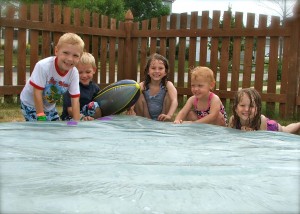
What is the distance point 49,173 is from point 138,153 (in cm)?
62

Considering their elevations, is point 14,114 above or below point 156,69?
below

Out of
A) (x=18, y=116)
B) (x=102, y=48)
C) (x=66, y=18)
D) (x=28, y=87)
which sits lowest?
(x=18, y=116)

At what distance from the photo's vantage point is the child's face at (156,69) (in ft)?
13.7

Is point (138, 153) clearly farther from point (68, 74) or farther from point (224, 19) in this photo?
point (224, 19)

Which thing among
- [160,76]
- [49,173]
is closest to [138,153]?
[49,173]

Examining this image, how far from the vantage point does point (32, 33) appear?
5.77 meters

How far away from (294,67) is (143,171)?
421cm

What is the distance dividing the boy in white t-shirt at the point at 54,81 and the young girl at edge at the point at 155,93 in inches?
32.5

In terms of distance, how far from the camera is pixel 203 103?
12.7ft

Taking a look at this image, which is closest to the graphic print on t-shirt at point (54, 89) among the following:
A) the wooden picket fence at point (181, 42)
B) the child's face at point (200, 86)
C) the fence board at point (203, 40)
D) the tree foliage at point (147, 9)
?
the child's face at point (200, 86)

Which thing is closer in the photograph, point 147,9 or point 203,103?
point 203,103

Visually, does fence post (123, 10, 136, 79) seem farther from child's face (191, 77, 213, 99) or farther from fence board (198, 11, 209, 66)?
child's face (191, 77, 213, 99)

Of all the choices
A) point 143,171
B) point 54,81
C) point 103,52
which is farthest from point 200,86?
point 103,52

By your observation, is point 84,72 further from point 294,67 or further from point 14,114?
point 294,67
